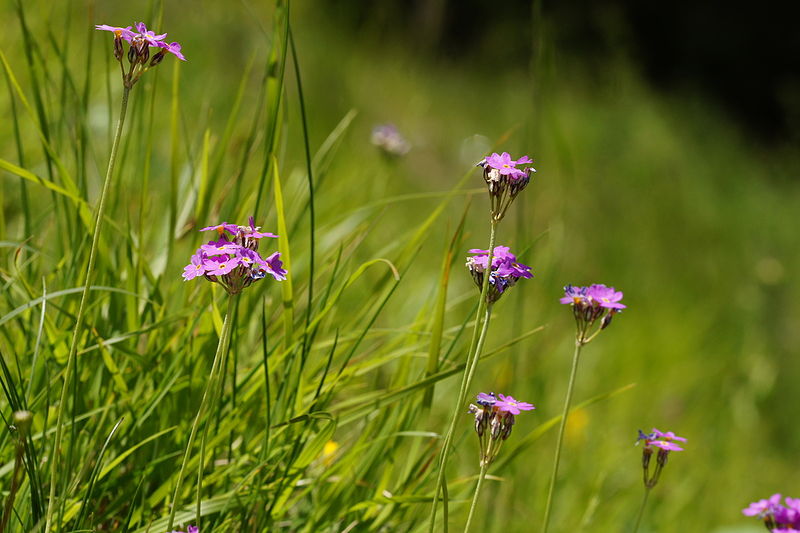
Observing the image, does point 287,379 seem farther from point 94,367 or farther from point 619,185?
point 619,185

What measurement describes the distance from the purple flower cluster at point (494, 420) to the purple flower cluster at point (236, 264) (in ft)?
0.67

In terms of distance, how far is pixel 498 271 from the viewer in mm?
760

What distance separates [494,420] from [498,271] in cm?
13

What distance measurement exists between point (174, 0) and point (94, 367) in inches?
110

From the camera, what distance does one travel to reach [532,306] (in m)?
2.49

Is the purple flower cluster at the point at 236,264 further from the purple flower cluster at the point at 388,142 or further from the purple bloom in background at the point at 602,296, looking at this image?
the purple flower cluster at the point at 388,142

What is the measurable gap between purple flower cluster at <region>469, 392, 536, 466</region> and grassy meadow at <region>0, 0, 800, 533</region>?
0.15 m

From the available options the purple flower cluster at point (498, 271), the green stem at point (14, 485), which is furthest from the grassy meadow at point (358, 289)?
the purple flower cluster at point (498, 271)

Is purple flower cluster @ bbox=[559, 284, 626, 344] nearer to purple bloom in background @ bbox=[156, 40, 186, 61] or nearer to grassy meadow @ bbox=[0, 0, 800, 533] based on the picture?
grassy meadow @ bbox=[0, 0, 800, 533]

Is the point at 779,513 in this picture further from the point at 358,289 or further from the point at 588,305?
the point at 358,289

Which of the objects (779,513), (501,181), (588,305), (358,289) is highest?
(501,181)

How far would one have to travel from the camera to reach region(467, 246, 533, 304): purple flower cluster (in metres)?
0.76

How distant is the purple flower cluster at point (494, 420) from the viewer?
0.72 meters

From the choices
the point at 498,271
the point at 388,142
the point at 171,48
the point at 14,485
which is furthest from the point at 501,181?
the point at 388,142
